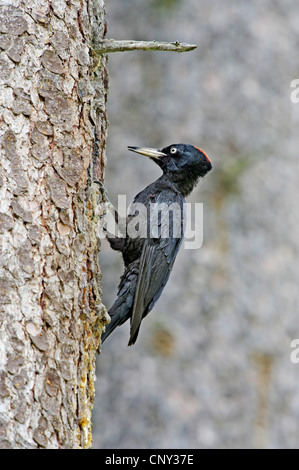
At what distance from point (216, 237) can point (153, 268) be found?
A: 1.11 m

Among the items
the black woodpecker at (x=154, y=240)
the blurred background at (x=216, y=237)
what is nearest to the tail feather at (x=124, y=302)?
the black woodpecker at (x=154, y=240)

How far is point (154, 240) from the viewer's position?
188 inches

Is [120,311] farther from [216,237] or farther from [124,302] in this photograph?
[216,237]

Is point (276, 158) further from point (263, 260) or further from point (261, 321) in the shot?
point (261, 321)

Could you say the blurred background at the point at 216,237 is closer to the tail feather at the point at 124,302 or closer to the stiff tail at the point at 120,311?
the tail feather at the point at 124,302

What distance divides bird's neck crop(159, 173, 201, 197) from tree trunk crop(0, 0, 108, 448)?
204cm

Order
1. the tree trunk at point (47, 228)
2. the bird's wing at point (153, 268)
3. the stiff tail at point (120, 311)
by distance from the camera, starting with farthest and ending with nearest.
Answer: the bird's wing at point (153, 268) < the stiff tail at point (120, 311) < the tree trunk at point (47, 228)

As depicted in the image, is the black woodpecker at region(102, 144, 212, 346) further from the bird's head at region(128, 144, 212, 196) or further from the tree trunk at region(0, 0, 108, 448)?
the tree trunk at region(0, 0, 108, 448)

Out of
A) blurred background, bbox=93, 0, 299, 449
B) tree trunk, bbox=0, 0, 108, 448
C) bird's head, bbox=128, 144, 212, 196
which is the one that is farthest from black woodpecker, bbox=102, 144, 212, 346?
tree trunk, bbox=0, 0, 108, 448

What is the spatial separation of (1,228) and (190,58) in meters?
3.54

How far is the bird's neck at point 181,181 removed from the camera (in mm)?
5324

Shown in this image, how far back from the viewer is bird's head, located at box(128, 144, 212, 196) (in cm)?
530

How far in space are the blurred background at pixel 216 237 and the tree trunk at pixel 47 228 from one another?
7.28 feet
